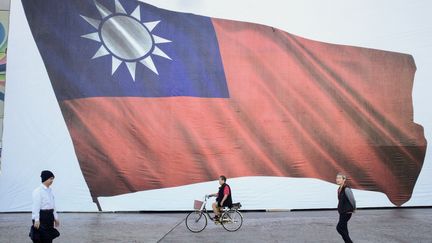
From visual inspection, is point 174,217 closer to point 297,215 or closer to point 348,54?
point 297,215

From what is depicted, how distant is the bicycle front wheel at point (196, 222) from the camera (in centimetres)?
1082

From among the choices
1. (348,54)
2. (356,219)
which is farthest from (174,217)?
(348,54)

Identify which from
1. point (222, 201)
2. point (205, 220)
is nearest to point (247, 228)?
point (222, 201)

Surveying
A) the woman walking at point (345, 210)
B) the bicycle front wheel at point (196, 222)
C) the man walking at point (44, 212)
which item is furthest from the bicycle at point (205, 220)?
the man walking at point (44, 212)

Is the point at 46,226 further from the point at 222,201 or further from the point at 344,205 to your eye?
the point at 222,201

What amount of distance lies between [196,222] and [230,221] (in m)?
0.83

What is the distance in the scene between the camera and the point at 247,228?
11383mm

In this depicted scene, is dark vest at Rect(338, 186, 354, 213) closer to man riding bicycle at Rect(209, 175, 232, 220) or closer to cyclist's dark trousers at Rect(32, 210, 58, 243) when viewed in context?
man riding bicycle at Rect(209, 175, 232, 220)

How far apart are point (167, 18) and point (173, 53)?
Answer: 1.35 metres

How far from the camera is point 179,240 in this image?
31.3 ft

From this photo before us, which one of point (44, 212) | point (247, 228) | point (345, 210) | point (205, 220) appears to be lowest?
point (247, 228)

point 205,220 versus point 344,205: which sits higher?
point 344,205

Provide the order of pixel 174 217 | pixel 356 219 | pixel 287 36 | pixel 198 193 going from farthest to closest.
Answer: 1. pixel 287 36
2. pixel 198 193
3. pixel 174 217
4. pixel 356 219

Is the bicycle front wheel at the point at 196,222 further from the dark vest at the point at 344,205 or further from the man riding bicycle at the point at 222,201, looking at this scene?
the dark vest at the point at 344,205
